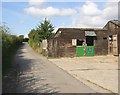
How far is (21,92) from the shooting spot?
33.8ft

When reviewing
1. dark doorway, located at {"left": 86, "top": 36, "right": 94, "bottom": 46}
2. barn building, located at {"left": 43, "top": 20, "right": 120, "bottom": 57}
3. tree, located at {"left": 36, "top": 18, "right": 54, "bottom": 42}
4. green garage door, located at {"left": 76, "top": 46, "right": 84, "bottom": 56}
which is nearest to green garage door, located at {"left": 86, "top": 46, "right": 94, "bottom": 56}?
barn building, located at {"left": 43, "top": 20, "right": 120, "bottom": 57}

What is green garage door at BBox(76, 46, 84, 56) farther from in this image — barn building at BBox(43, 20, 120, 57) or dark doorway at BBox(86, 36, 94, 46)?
dark doorway at BBox(86, 36, 94, 46)

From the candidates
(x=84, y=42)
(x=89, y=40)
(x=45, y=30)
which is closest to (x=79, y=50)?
(x=84, y=42)

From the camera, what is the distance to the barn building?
3469 cm

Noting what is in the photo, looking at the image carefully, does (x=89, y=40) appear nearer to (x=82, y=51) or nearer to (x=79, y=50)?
(x=82, y=51)

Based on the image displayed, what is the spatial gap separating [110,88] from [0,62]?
5.60 meters

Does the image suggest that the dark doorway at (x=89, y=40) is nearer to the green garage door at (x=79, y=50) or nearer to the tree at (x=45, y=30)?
the green garage door at (x=79, y=50)

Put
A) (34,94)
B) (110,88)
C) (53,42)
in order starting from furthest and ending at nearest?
(53,42) → (110,88) → (34,94)

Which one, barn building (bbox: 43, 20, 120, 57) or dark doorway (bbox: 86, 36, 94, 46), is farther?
dark doorway (bbox: 86, 36, 94, 46)

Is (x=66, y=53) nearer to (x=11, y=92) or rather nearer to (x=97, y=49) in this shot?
(x=97, y=49)

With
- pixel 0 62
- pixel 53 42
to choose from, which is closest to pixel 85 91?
pixel 0 62

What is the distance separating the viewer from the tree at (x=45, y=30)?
5006 centimetres

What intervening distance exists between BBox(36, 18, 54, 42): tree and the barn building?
13.9 meters

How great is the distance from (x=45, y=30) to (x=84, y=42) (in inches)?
618
